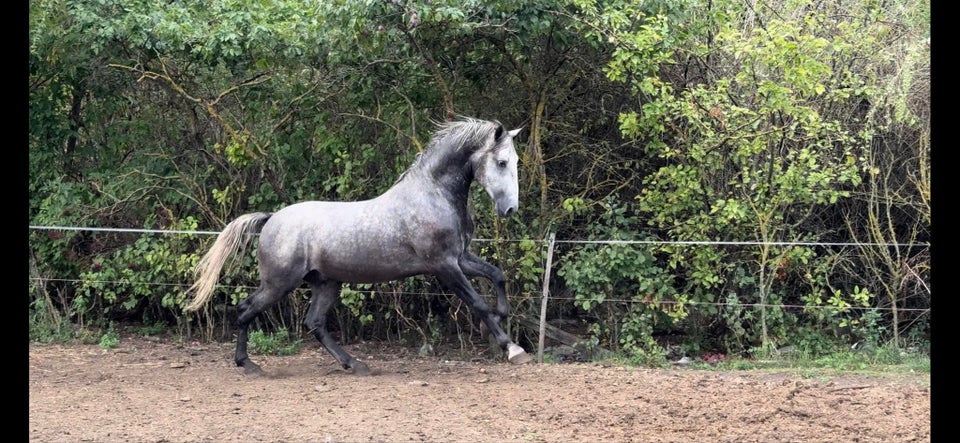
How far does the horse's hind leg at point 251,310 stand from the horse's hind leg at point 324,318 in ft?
0.99

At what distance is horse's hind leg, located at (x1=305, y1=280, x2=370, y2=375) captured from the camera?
7414mm

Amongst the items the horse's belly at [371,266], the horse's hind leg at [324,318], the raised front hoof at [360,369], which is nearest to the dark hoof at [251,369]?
the horse's hind leg at [324,318]

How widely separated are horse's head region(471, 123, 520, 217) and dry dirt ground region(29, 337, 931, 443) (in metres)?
1.35

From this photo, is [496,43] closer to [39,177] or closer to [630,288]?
[630,288]

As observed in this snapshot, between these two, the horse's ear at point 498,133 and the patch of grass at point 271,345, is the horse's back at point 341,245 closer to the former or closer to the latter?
the horse's ear at point 498,133

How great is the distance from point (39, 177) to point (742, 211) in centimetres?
710

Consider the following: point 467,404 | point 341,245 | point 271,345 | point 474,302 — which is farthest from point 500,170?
point 271,345

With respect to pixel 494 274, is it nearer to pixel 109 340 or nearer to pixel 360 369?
pixel 360 369

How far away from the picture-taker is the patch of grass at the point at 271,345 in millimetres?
8578

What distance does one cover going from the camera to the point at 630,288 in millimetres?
8445

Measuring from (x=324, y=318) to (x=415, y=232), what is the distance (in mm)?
1187
